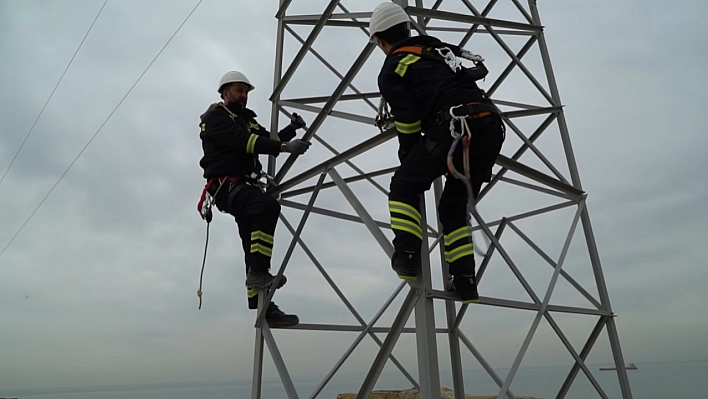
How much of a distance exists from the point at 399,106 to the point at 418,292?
5.01ft

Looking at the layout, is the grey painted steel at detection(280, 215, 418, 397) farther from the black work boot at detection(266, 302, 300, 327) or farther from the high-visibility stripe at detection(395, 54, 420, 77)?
the high-visibility stripe at detection(395, 54, 420, 77)

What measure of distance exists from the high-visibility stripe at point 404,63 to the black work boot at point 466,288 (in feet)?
5.75

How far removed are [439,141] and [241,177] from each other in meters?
3.00

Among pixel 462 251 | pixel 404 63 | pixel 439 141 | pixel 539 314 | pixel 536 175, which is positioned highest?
pixel 404 63

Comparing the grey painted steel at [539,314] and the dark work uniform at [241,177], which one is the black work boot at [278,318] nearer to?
the dark work uniform at [241,177]

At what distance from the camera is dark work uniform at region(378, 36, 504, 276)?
436 cm

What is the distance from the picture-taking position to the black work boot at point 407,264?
434 centimetres

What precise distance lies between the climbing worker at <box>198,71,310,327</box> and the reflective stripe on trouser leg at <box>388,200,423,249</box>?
82.0 inches

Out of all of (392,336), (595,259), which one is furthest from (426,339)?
(595,259)

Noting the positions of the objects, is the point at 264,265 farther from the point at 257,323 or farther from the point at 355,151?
the point at 355,151

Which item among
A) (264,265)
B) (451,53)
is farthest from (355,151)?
(264,265)

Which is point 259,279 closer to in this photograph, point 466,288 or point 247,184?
point 247,184

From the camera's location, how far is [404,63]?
4512 mm

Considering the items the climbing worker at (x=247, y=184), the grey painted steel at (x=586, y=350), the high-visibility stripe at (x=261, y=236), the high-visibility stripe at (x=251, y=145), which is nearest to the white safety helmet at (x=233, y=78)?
the climbing worker at (x=247, y=184)
